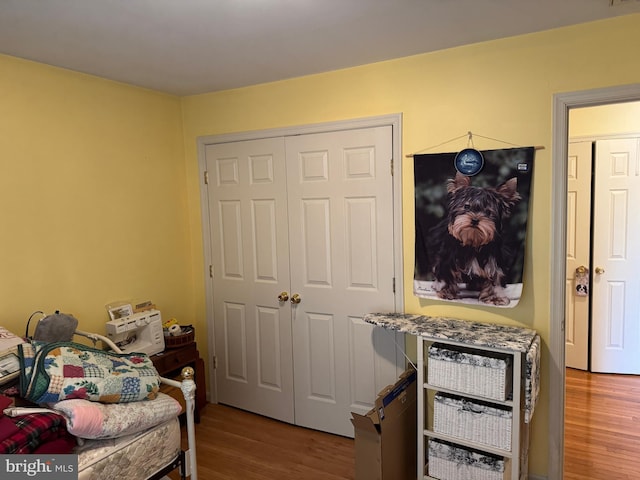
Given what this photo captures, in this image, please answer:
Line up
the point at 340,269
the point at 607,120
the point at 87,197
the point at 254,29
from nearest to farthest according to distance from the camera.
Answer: the point at 254,29
the point at 87,197
the point at 340,269
the point at 607,120

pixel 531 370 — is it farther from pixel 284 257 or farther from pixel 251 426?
pixel 251 426

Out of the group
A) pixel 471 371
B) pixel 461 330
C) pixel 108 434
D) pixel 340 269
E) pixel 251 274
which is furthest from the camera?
pixel 251 274

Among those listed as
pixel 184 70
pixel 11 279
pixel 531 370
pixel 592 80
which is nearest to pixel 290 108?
pixel 184 70

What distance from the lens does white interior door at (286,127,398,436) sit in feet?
9.59

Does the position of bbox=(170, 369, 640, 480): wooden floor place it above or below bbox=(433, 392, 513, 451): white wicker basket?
below

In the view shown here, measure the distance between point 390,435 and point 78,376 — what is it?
1.58 meters

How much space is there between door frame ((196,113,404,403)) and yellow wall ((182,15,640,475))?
0.14ft

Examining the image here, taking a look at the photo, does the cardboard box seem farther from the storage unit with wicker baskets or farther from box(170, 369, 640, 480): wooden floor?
box(170, 369, 640, 480): wooden floor

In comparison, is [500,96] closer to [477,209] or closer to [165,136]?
[477,209]

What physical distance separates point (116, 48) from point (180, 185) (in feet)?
4.38

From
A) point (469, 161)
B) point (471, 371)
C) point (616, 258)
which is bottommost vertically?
point (471, 371)

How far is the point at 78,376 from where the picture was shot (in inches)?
80.0

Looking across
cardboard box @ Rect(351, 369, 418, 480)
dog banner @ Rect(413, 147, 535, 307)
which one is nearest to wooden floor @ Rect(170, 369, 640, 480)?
cardboard box @ Rect(351, 369, 418, 480)

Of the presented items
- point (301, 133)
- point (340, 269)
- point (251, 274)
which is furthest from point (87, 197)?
point (340, 269)
